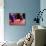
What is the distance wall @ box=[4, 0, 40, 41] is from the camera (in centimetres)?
573

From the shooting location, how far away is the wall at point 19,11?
5.73 metres

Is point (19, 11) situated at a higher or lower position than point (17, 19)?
higher

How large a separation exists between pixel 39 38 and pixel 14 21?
124 inches

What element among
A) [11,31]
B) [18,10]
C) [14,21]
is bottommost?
[11,31]

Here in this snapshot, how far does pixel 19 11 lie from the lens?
228 inches

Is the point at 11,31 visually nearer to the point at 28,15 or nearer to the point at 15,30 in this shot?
the point at 15,30

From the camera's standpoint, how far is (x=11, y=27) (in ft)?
19.0

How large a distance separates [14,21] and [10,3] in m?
0.75

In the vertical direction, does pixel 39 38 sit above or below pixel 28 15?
below

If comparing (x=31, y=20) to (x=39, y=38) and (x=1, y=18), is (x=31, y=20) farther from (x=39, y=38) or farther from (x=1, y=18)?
(x=39, y=38)

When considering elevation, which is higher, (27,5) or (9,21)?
(27,5)

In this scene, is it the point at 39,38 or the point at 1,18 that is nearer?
the point at 39,38

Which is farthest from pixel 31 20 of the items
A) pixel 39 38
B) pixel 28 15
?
pixel 39 38

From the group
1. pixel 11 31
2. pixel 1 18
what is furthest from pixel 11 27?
pixel 1 18
